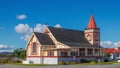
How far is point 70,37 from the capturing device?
68750 millimetres

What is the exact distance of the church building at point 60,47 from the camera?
61.1m

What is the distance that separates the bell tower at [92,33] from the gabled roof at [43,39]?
1328 centimetres

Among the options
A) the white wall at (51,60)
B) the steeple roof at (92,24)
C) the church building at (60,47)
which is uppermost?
the steeple roof at (92,24)

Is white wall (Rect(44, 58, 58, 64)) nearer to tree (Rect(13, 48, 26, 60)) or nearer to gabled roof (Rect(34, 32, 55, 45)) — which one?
gabled roof (Rect(34, 32, 55, 45))

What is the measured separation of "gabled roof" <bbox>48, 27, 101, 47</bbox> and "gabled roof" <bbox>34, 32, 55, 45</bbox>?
1.76 meters

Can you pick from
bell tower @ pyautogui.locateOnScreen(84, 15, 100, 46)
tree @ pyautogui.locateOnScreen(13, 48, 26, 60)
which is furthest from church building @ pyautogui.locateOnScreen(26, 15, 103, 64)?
tree @ pyautogui.locateOnScreen(13, 48, 26, 60)

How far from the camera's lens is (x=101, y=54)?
72.2m

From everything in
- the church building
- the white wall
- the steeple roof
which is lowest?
the white wall

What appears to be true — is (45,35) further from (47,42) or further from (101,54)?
(101,54)

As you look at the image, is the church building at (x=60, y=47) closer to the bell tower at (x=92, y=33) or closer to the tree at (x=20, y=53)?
the bell tower at (x=92, y=33)

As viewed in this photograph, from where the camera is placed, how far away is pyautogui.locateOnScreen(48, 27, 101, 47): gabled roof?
6515 cm

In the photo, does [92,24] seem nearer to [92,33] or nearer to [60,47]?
[92,33]

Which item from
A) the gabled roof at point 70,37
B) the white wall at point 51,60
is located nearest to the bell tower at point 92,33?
the gabled roof at point 70,37

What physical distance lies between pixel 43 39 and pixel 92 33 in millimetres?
Answer: 15909
